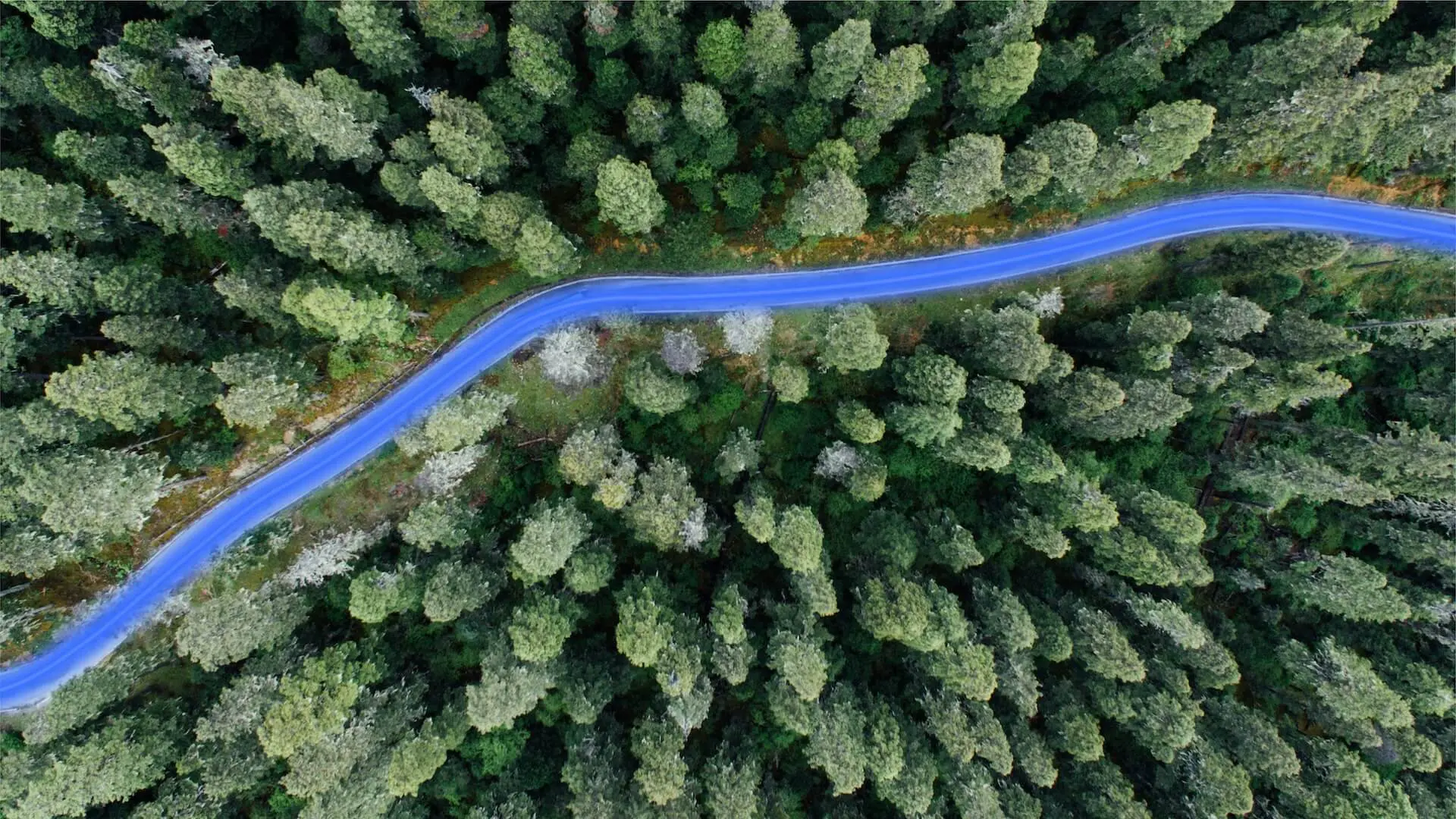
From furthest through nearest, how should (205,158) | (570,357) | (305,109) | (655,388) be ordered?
(570,357), (655,388), (205,158), (305,109)

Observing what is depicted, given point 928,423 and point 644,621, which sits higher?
point 928,423

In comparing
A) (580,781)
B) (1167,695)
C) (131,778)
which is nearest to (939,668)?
(1167,695)

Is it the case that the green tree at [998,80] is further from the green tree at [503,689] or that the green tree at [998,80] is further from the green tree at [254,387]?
the green tree at [254,387]

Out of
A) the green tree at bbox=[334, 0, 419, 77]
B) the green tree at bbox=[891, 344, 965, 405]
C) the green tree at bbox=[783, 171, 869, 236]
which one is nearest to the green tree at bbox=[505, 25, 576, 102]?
the green tree at bbox=[334, 0, 419, 77]

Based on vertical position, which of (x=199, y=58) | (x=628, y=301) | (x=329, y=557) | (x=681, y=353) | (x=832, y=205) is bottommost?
(x=329, y=557)

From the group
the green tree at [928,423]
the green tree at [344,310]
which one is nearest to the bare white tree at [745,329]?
the green tree at [928,423]

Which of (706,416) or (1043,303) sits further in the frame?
(1043,303)

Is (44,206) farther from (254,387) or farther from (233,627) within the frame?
(233,627)

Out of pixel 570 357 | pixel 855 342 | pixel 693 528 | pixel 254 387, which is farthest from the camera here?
pixel 570 357

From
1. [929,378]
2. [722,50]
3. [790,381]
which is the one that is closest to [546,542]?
[790,381]
